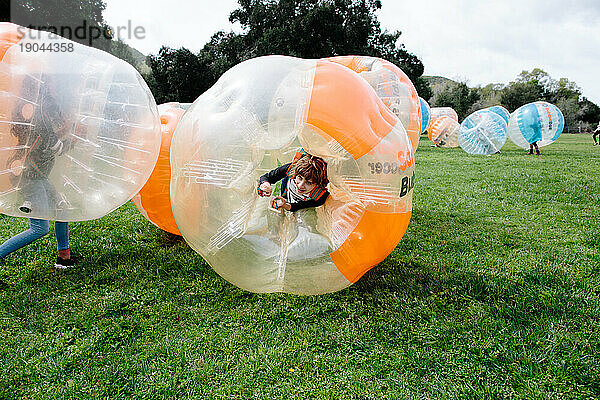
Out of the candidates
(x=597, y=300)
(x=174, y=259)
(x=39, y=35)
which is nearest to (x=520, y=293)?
(x=597, y=300)

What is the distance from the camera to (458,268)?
4.13m

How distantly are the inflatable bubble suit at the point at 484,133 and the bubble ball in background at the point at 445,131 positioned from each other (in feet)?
10.4

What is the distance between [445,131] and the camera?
62.8 ft

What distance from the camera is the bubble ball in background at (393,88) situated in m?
6.61

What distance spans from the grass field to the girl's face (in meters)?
0.95

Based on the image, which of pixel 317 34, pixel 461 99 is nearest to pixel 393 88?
pixel 317 34

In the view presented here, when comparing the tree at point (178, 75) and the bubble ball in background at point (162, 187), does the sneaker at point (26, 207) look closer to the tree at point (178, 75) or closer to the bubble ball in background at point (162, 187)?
the bubble ball in background at point (162, 187)

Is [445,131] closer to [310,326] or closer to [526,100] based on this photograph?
[310,326]

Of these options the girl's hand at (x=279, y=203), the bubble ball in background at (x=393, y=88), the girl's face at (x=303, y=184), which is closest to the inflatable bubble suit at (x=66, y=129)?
the girl's hand at (x=279, y=203)

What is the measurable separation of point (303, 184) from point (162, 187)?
153cm

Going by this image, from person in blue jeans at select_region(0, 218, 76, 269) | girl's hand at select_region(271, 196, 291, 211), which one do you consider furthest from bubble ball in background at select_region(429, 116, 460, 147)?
person in blue jeans at select_region(0, 218, 76, 269)

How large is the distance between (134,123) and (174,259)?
159 cm

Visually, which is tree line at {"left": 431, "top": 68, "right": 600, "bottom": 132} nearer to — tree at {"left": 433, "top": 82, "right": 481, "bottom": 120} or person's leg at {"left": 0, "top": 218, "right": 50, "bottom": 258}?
tree at {"left": 433, "top": 82, "right": 481, "bottom": 120}

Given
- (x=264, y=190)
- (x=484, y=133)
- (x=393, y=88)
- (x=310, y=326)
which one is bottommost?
(x=310, y=326)
